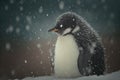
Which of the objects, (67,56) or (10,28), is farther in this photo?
(10,28)

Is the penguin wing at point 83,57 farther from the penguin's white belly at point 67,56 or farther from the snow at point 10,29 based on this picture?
the snow at point 10,29

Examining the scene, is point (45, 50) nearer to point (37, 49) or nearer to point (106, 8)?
point (37, 49)

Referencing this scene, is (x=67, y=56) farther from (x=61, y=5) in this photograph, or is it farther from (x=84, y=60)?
(x=61, y=5)

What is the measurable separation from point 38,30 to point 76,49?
10.4 inches

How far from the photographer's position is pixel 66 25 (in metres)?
1.44

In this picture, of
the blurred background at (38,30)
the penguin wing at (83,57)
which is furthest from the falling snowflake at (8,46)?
the penguin wing at (83,57)

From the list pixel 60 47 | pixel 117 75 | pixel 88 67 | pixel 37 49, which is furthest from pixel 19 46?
pixel 117 75

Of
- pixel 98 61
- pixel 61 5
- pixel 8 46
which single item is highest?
pixel 61 5

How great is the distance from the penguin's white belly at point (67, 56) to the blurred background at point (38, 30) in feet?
0.33

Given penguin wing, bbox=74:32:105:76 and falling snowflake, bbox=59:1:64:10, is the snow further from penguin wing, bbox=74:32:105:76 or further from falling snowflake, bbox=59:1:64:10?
penguin wing, bbox=74:32:105:76

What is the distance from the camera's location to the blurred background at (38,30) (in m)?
1.57

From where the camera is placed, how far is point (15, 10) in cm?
164

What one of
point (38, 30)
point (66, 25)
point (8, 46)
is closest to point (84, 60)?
point (66, 25)

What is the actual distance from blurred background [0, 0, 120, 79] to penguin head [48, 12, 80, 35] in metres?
0.09
